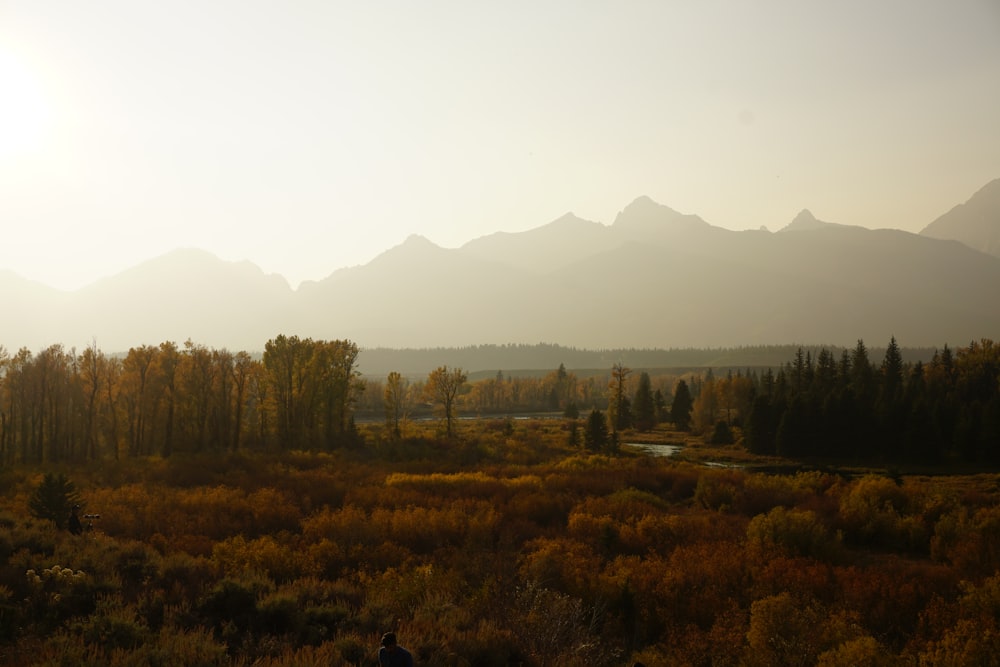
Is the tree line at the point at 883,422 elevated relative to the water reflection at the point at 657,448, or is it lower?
elevated

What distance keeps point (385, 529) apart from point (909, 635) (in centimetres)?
2169

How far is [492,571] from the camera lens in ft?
69.6

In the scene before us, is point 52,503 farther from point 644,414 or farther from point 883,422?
point 644,414

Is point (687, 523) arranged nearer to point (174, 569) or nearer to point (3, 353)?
point (174, 569)

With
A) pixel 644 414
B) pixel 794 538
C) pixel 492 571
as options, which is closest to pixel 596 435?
pixel 644 414

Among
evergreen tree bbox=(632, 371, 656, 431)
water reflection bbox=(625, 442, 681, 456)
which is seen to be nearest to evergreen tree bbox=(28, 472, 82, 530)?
water reflection bbox=(625, 442, 681, 456)

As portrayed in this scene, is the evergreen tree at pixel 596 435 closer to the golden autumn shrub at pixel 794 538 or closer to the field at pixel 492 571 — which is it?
the field at pixel 492 571

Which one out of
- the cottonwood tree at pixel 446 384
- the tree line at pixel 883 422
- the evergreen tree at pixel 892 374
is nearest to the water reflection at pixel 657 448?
the tree line at pixel 883 422

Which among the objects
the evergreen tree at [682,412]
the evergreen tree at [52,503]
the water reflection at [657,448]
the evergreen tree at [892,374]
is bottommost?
the water reflection at [657,448]

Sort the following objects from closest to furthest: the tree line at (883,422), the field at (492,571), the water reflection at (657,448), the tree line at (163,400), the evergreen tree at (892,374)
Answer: the field at (492,571), the tree line at (163,400), the tree line at (883,422), the water reflection at (657,448), the evergreen tree at (892,374)

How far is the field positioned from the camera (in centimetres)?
1343

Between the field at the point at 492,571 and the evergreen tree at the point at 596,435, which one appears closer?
the field at the point at 492,571

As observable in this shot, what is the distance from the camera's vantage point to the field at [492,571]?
13430mm

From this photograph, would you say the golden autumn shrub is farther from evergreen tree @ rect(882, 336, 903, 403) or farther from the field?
evergreen tree @ rect(882, 336, 903, 403)
